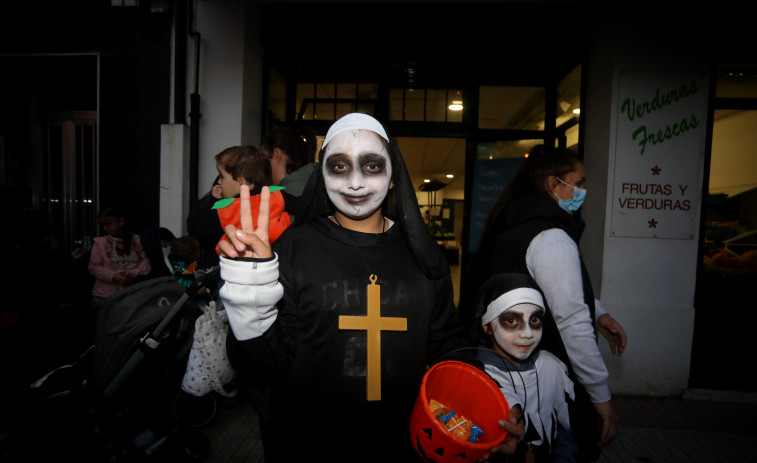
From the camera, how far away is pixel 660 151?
3941 mm

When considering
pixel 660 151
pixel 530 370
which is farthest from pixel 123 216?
pixel 660 151

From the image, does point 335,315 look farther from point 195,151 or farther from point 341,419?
point 195,151

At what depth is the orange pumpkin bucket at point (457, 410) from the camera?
4.30ft

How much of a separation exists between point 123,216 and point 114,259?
1.46 feet

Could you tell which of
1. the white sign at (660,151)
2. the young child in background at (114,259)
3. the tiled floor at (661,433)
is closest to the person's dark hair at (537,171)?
the white sign at (660,151)

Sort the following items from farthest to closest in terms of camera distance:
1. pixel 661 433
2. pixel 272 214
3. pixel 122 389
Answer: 1. pixel 661 433
2. pixel 122 389
3. pixel 272 214

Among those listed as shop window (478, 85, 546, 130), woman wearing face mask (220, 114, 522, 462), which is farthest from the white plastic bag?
shop window (478, 85, 546, 130)

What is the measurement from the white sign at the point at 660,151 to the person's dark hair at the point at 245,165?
3.58m

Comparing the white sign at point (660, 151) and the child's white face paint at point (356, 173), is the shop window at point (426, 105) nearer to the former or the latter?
the white sign at point (660, 151)

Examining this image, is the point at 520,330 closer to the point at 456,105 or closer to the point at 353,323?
the point at 353,323

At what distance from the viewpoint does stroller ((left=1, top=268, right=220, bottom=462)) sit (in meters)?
2.27


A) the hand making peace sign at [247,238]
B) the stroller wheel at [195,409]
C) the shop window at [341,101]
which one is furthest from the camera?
the shop window at [341,101]

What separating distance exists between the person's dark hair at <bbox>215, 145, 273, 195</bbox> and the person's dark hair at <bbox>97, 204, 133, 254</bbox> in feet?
7.47

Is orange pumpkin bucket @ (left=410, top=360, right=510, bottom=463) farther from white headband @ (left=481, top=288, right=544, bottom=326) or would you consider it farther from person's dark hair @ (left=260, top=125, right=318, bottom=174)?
person's dark hair @ (left=260, top=125, right=318, bottom=174)
